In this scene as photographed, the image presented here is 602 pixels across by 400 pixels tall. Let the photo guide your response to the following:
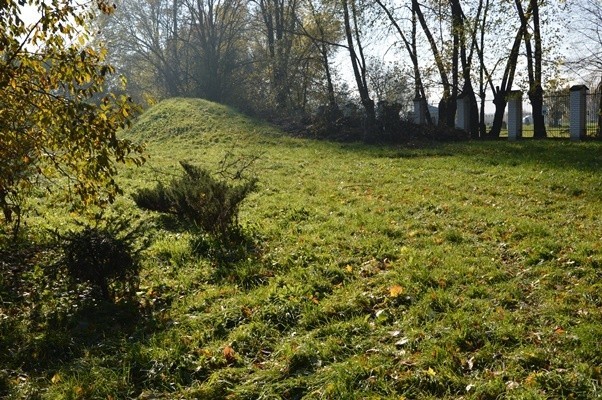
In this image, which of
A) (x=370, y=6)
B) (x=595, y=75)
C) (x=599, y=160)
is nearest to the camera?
(x=599, y=160)

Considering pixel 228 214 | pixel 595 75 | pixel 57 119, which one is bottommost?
pixel 228 214

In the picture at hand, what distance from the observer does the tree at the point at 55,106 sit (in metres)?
4.52

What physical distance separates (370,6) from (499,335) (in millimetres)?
22586

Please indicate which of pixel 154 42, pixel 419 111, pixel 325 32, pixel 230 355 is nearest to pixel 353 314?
pixel 230 355

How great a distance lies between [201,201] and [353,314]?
351 centimetres

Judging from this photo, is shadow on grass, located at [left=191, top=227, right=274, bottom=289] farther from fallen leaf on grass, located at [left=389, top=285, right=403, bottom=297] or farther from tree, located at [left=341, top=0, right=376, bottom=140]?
tree, located at [left=341, top=0, right=376, bottom=140]

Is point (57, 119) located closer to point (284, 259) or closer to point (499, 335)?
point (284, 259)

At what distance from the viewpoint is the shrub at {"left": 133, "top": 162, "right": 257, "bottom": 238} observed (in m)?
7.45

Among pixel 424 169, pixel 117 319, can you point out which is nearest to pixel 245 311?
pixel 117 319

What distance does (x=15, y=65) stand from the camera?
Answer: 4.83 m

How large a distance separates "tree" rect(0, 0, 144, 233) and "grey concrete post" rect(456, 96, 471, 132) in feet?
67.9

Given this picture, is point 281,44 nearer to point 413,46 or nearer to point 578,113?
point 413,46

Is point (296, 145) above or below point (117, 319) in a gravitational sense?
above

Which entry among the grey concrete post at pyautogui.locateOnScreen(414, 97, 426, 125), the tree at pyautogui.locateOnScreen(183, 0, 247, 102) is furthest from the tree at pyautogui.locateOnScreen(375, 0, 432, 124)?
the tree at pyautogui.locateOnScreen(183, 0, 247, 102)
